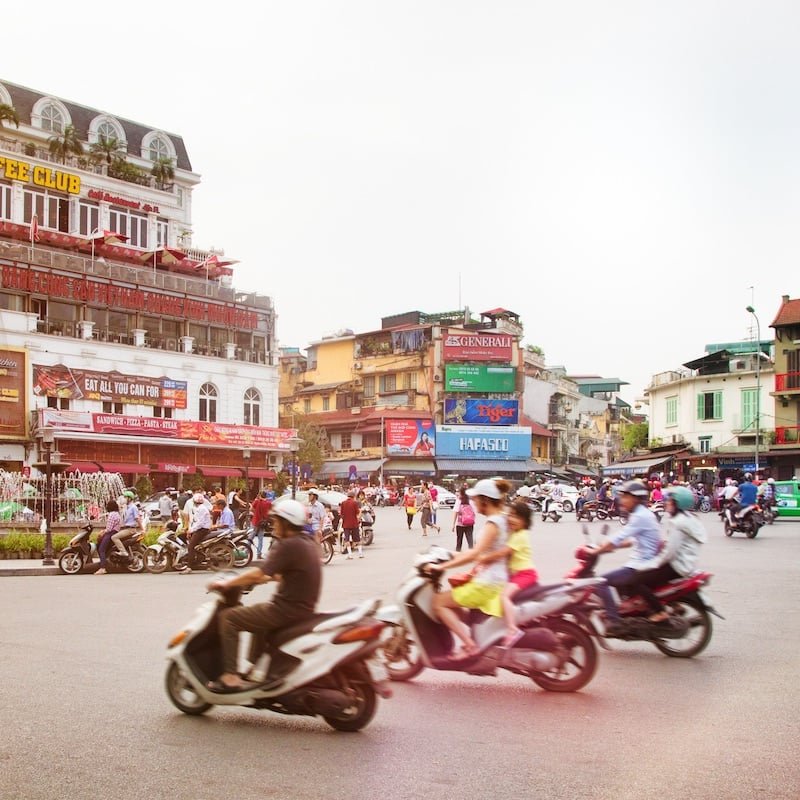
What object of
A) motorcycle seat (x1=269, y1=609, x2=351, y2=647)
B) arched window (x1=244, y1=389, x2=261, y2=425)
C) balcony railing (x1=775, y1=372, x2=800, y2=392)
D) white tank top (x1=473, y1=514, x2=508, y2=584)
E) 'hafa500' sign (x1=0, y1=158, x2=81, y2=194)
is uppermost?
'hafa500' sign (x1=0, y1=158, x2=81, y2=194)

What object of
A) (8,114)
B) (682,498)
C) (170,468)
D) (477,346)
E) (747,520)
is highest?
(8,114)

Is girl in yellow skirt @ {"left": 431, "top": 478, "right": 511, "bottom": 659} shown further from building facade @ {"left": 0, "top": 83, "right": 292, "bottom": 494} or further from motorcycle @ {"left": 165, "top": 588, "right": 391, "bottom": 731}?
building facade @ {"left": 0, "top": 83, "right": 292, "bottom": 494}

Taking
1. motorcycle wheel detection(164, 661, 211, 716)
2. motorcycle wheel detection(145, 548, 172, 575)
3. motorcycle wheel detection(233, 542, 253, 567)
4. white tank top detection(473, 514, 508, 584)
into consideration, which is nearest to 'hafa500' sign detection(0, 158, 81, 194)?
motorcycle wheel detection(145, 548, 172, 575)

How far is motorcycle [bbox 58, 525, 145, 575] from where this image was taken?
19.7m

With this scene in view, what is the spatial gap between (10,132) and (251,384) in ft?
60.5

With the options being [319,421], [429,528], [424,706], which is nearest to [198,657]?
[424,706]

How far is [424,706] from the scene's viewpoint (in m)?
7.25

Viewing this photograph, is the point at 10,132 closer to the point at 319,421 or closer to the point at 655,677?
the point at 319,421

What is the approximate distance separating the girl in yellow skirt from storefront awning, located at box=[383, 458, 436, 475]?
2583 inches

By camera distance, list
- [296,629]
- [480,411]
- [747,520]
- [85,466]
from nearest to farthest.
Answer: [296,629]
[747,520]
[85,466]
[480,411]

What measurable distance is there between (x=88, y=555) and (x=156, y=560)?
1.32m

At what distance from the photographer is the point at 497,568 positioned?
8070 millimetres

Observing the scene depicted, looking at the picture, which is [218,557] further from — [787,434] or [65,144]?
[787,434]

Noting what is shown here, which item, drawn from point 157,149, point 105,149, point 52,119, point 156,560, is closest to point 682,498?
Answer: point 156,560
